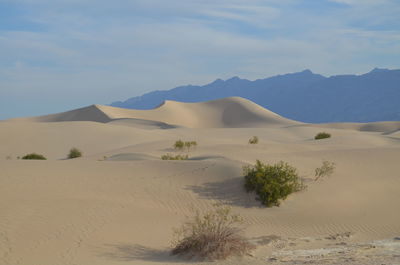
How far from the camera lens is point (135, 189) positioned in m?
14.4

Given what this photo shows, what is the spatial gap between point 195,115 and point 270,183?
74.7 meters

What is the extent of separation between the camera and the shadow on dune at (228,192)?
1411cm

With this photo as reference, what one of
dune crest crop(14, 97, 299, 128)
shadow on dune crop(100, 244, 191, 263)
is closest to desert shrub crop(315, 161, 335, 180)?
shadow on dune crop(100, 244, 191, 263)

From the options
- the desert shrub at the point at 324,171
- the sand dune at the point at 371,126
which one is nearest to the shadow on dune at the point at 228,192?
the desert shrub at the point at 324,171

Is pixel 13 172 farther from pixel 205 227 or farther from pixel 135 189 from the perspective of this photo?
pixel 205 227

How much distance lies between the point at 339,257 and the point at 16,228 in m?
6.81

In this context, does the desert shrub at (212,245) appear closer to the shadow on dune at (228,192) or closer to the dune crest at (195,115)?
the shadow on dune at (228,192)

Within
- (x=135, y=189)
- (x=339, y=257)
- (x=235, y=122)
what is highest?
(x=235, y=122)

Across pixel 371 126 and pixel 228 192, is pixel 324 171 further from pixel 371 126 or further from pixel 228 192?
pixel 371 126

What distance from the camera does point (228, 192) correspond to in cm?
1467

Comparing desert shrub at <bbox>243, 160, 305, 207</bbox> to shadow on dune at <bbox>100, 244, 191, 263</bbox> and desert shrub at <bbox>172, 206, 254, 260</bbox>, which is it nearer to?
desert shrub at <bbox>172, 206, 254, 260</bbox>

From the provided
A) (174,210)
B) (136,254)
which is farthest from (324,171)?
(136,254)

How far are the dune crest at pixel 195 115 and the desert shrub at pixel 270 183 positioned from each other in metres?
61.3

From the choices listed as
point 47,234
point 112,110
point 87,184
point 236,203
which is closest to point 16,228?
point 47,234
